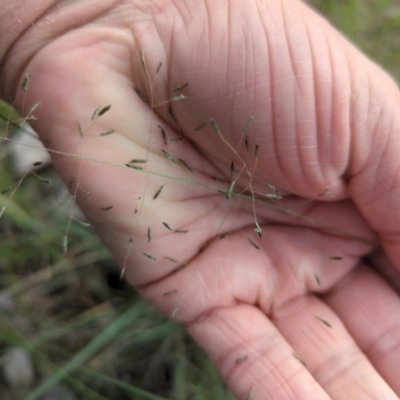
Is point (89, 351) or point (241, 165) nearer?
point (241, 165)

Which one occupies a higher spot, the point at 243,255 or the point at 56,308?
the point at 243,255

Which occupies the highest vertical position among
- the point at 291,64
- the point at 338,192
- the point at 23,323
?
the point at 291,64

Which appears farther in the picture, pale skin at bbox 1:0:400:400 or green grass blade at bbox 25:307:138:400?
green grass blade at bbox 25:307:138:400

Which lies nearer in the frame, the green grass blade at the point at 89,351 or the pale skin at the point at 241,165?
the pale skin at the point at 241,165

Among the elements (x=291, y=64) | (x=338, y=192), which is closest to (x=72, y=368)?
(x=338, y=192)

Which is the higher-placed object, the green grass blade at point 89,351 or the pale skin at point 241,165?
the pale skin at point 241,165

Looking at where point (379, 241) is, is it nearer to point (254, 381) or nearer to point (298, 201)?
point (298, 201)

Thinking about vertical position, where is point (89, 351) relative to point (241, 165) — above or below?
below

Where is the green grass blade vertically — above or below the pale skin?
below
